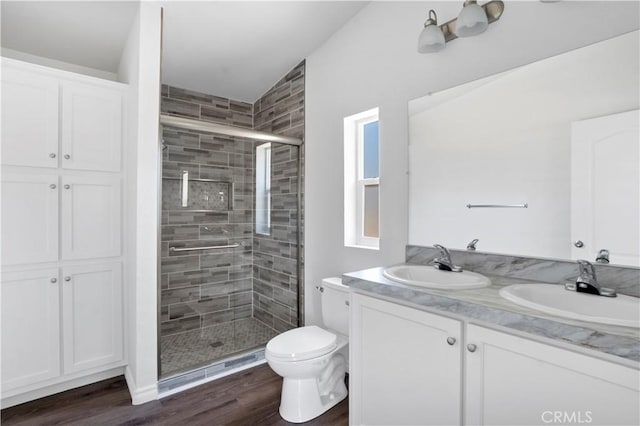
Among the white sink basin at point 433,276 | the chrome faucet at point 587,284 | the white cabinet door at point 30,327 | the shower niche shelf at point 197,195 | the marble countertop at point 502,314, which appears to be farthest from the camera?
the shower niche shelf at point 197,195

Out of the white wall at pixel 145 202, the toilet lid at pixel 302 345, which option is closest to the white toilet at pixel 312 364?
the toilet lid at pixel 302 345

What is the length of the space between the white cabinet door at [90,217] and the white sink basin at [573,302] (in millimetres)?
2417

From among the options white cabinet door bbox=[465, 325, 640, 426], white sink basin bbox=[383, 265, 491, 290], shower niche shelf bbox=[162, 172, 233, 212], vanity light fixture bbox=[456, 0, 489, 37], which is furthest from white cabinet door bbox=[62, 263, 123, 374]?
vanity light fixture bbox=[456, 0, 489, 37]

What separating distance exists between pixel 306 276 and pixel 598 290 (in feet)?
6.54

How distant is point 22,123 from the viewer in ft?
6.42

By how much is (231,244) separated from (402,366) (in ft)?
6.22

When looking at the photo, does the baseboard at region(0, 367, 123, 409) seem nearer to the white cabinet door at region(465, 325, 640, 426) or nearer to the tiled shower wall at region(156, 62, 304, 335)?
the tiled shower wall at region(156, 62, 304, 335)

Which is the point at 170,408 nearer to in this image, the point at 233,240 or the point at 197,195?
the point at 233,240

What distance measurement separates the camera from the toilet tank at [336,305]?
2.09 metres

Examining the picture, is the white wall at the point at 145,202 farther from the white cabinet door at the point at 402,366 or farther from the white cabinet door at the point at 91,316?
the white cabinet door at the point at 402,366

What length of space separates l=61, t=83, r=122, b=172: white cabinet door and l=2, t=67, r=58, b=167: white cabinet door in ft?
0.20

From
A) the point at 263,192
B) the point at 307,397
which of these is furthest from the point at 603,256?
the point at 263,192

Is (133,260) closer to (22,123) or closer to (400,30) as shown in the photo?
(22,123)

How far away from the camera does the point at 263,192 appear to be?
2.88 metres
